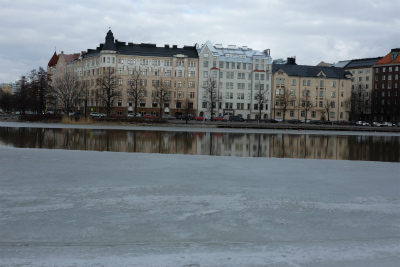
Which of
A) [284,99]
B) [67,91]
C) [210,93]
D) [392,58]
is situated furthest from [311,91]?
[67,91]

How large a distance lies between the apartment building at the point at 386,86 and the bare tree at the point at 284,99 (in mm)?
26121

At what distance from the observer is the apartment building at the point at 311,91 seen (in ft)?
366

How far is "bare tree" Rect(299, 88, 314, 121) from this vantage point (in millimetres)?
108438

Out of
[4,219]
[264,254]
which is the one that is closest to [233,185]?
[264,254]

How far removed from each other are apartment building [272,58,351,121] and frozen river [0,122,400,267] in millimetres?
98668

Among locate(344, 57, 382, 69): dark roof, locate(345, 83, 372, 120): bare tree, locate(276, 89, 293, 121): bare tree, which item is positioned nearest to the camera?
locate(276, 89, 293, 121): bare tree

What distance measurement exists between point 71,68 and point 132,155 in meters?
116

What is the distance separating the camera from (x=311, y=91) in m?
114

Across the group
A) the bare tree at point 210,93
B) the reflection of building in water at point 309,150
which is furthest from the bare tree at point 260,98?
the reflection of building in water at point 309,150

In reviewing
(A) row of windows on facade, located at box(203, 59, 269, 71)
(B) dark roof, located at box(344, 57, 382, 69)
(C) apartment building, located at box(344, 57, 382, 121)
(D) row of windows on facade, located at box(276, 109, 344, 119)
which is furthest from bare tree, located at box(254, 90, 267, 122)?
(B) dark roof, located at box(344, 57, 382, 69)

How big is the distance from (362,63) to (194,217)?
13314 centimetres

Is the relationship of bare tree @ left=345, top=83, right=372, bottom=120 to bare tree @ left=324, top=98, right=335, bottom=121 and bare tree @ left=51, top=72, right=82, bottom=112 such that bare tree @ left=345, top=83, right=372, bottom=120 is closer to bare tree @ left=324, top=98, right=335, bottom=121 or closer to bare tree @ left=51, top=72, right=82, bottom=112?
bare tree @ left=324, top=98, right=335, bottom=121

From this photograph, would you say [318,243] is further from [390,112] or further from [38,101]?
[390,112]

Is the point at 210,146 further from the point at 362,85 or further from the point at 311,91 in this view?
the point at 362,85
